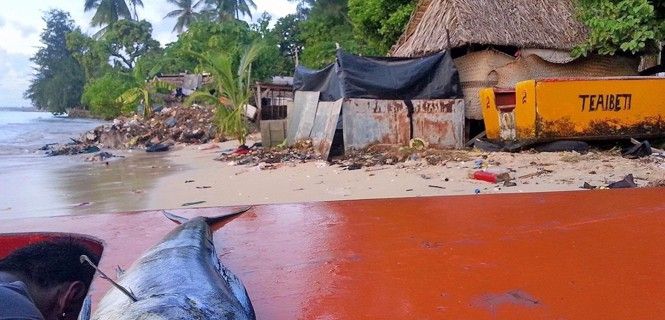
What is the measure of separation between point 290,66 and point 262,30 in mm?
2353

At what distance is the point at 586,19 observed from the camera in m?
8.56

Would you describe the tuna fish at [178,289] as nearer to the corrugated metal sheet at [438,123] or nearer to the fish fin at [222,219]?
the fish fin at [222,219]

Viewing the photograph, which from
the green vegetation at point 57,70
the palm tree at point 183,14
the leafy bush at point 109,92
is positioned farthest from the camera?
the green vegetation at point 57,70

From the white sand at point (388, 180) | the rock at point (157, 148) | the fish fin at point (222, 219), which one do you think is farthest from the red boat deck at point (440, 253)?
the rock at point (157, 148)

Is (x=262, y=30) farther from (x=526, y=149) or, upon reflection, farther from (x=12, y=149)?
(x=526, y=149)

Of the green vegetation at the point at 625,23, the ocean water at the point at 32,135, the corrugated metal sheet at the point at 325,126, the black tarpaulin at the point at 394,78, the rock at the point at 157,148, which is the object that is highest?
the green vegetation at the point at 625,23

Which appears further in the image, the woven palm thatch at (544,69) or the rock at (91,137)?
the rock at (91,137)

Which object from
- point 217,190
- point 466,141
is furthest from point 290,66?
point 217,190

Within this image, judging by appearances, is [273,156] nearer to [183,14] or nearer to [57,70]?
[183,14]

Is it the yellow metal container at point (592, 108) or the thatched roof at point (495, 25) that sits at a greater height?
the thatched roof at point (495, 25)

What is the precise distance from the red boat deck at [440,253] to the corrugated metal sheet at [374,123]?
683cm

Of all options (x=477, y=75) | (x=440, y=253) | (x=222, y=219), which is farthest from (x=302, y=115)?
(x=440, y=253)

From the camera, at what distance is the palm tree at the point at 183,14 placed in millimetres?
40906

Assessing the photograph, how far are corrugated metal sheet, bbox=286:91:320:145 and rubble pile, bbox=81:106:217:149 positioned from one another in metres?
6.16
